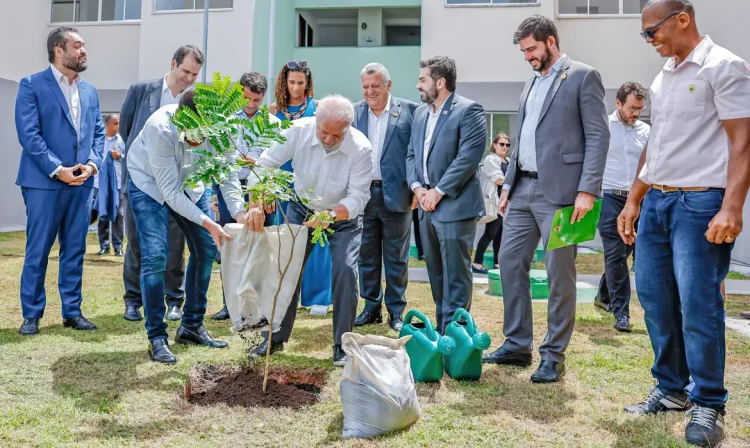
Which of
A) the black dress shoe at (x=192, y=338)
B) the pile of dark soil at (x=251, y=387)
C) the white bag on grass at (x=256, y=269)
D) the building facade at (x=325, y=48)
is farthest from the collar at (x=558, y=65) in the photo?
the building facade at (x=325, y=48)

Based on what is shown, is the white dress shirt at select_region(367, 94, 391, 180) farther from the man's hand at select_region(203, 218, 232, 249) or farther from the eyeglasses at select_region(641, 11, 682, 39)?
the eyeglasses at select_region(641, 11, 682, 39)

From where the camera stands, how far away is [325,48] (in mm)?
15781

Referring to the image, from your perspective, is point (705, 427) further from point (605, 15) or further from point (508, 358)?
point (605, 15)

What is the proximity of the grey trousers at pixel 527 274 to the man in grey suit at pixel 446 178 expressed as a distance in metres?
0.37

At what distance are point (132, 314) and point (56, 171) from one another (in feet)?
4.17

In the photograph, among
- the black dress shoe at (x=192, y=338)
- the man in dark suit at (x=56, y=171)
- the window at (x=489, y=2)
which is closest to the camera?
the black dress shoe at (x=192, y=338)

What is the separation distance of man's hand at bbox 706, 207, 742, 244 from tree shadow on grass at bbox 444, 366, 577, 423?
1105 millimetres

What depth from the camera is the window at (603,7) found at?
13.8 m

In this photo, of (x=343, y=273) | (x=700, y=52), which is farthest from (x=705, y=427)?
(x=343, y=273)

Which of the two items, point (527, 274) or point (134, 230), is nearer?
point (527, 274)

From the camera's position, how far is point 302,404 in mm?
3295

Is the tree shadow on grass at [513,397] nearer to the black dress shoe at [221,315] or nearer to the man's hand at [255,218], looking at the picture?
the man's hand at [255,218]

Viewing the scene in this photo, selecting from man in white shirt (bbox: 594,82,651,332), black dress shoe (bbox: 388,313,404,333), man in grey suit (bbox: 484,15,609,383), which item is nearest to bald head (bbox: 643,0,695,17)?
man in grey suit (bbox: 484,15,609,383)

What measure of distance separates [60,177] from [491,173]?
19.9 ft
